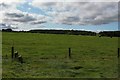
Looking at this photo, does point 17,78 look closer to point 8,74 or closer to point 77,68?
point 8,74

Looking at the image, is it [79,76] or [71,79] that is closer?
[71,79]

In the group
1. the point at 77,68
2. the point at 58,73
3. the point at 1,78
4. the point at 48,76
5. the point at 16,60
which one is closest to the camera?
the point at 1,78

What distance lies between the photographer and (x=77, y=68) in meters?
24.6

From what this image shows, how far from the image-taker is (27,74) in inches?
804

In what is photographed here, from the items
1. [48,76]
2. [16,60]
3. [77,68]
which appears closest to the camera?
[48,76]

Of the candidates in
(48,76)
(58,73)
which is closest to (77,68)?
(58,73)

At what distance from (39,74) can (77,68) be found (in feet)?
17.0

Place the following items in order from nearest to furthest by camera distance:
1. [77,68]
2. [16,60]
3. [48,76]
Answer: [48,76], [77,68], [16,60]

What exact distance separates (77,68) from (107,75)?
4374 millimetres

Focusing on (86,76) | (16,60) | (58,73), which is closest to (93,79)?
(86,76)

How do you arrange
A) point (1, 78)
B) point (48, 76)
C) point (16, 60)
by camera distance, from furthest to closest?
1. point (16, 60)
2. point (48, 76)
3. point (1, 78)

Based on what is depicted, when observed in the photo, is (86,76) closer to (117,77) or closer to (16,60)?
(117,77)

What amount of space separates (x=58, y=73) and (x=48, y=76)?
151 centimetres

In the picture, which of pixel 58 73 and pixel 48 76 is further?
pixel 58 73
